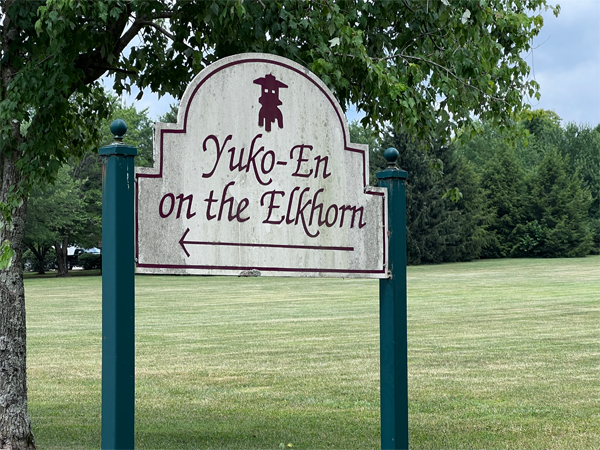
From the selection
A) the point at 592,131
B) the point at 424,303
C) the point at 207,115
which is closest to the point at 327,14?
the point at 207,115

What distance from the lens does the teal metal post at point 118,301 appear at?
10.7 feet

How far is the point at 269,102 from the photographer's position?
3.84 meters

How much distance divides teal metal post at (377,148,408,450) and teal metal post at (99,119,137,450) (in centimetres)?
144

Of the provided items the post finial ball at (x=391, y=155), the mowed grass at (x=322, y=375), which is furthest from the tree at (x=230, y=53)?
the mowed grass at (x=322, y=375)

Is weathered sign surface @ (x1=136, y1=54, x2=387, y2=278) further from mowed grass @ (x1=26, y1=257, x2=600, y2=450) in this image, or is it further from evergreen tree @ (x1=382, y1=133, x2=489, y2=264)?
evergreen tree @ (x1=382, y1=133, x2=489, y2=264)

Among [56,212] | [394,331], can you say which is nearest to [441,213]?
[56,212]

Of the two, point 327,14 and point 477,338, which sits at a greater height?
point 327,14

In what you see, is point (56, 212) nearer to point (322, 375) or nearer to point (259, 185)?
point (322, 375)

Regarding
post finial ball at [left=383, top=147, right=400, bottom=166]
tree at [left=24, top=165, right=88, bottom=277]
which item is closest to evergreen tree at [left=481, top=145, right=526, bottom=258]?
tree at [left=24, top=165, right=88, bottom=277]

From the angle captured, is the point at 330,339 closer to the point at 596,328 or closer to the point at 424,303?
the point at 596,328

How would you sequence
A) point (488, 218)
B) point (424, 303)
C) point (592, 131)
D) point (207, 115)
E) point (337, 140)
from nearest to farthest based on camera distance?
point (207, 115) < point (337, 140) < point (424, 303) < point (488, 218) < point (592, 131)

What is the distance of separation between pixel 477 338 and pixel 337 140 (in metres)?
13.4

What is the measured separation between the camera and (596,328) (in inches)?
714

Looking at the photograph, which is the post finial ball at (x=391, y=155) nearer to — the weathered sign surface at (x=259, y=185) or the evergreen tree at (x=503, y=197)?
the weathered sign surface at (x=259, y=185)
